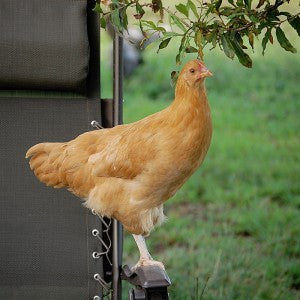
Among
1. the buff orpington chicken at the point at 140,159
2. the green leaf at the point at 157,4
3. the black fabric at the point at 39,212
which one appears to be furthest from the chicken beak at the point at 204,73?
the black fabric at the point at 39,212

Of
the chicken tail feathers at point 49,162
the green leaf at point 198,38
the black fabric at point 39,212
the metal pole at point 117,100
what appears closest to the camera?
the green leaf at point 198,38

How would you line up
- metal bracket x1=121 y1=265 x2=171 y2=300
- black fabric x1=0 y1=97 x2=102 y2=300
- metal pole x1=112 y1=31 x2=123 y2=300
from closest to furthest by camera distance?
metal bracket x1=121 y1=265 x2=171 y2=300
metal pole x1=112 y1=31 x2=123 y2=300
black fabric x1=0 y1=97 x2=102 y2=300

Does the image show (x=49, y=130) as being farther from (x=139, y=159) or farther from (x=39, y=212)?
(x=139, y=159)

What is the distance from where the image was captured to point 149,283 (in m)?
2.01

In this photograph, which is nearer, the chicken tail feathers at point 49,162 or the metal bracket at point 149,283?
the metal bracket at point 149,283

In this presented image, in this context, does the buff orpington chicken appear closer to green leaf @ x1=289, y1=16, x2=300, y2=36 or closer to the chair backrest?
green leaf @ x1=289, y1=16, x2=300, y2=36

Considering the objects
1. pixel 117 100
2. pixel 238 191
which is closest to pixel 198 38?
pixel 117 100

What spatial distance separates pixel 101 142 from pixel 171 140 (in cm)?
28

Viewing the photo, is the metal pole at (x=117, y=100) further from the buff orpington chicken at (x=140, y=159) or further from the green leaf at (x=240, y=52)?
the green leaf at (x=240, y=52)

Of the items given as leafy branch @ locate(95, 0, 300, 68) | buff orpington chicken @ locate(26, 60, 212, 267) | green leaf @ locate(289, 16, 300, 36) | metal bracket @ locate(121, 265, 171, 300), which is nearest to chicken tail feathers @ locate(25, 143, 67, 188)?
buff orpington chicken @ locate(26, 60, 212, 267)

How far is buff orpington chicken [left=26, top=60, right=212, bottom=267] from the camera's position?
1.93 m

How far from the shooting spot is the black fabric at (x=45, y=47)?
254cm

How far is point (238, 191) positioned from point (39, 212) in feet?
6.91

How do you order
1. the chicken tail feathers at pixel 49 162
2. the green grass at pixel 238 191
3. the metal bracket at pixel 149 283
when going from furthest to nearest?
the green grass at pixel 238 191
the chicken tail feathers at pixel 49 162
the metal bracket at pixel 149 283
